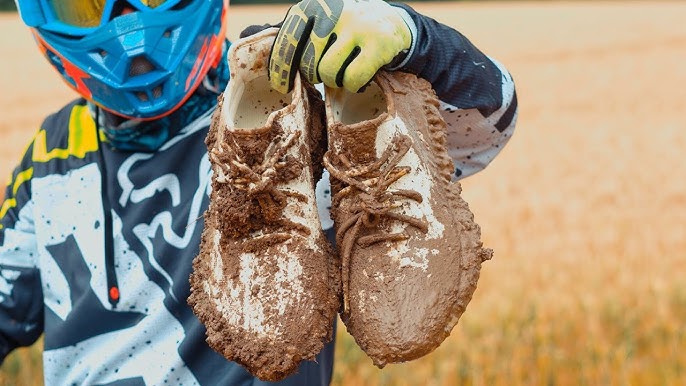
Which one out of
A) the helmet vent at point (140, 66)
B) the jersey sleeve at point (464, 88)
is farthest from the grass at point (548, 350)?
the helmet vent at point (140, 66)

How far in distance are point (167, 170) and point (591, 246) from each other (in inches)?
160

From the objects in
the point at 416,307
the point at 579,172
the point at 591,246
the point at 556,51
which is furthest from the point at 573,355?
the point at 556,51

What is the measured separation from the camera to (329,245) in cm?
168

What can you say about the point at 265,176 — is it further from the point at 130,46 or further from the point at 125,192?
the point at 125,192

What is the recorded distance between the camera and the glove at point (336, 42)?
1594 millimetres

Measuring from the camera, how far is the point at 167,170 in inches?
91.0

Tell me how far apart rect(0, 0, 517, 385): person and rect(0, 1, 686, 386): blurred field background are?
1.88 meters

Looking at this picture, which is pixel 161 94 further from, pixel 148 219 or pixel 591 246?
pixel 591 246

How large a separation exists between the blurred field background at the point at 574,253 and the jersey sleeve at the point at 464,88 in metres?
2.07

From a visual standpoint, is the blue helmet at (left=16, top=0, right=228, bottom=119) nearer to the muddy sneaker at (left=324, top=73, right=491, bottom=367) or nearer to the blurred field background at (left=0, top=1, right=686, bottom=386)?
the muddy sneaker at (left=324, top=73, right=491, bottom=367)

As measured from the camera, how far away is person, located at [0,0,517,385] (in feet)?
7.14

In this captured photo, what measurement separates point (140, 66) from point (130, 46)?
0.07 meters

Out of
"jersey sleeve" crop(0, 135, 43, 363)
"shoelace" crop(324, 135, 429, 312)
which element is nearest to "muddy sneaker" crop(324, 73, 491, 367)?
"shoelace" crop(324, 135, 429, 312)

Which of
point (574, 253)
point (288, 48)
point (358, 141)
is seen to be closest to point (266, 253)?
point (358, 141)
